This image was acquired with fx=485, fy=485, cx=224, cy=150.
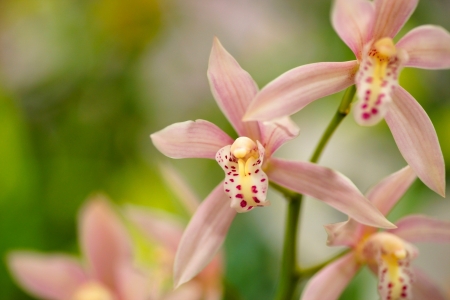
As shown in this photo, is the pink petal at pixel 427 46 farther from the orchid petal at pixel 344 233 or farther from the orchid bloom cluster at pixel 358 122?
the orchid petal at pixel 344 233

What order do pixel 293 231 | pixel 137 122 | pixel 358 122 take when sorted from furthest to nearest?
pixel 137 122 → pixel 293 231 → pixel 358 122

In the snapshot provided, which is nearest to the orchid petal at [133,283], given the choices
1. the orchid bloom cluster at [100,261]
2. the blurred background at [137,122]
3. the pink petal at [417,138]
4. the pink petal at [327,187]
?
the orchid bloom cluster at [100,261]

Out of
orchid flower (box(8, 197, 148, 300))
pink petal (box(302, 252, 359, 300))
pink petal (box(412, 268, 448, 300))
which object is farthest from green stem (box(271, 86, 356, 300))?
orchid flower (box(8, 197, 148, 300))

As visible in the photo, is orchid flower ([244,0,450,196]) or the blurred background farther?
the blurred background

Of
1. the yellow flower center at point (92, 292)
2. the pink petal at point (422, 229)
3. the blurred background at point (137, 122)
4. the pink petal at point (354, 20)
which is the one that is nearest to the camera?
the pink petal at point (354, 20)

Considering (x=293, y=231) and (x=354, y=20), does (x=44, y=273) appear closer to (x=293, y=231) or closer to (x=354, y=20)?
(x=293, y=231)

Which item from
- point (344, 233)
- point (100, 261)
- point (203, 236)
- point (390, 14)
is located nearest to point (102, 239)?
point (100, 261)

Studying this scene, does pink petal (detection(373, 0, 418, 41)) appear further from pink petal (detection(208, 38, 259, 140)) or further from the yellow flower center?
the yellow flower center
